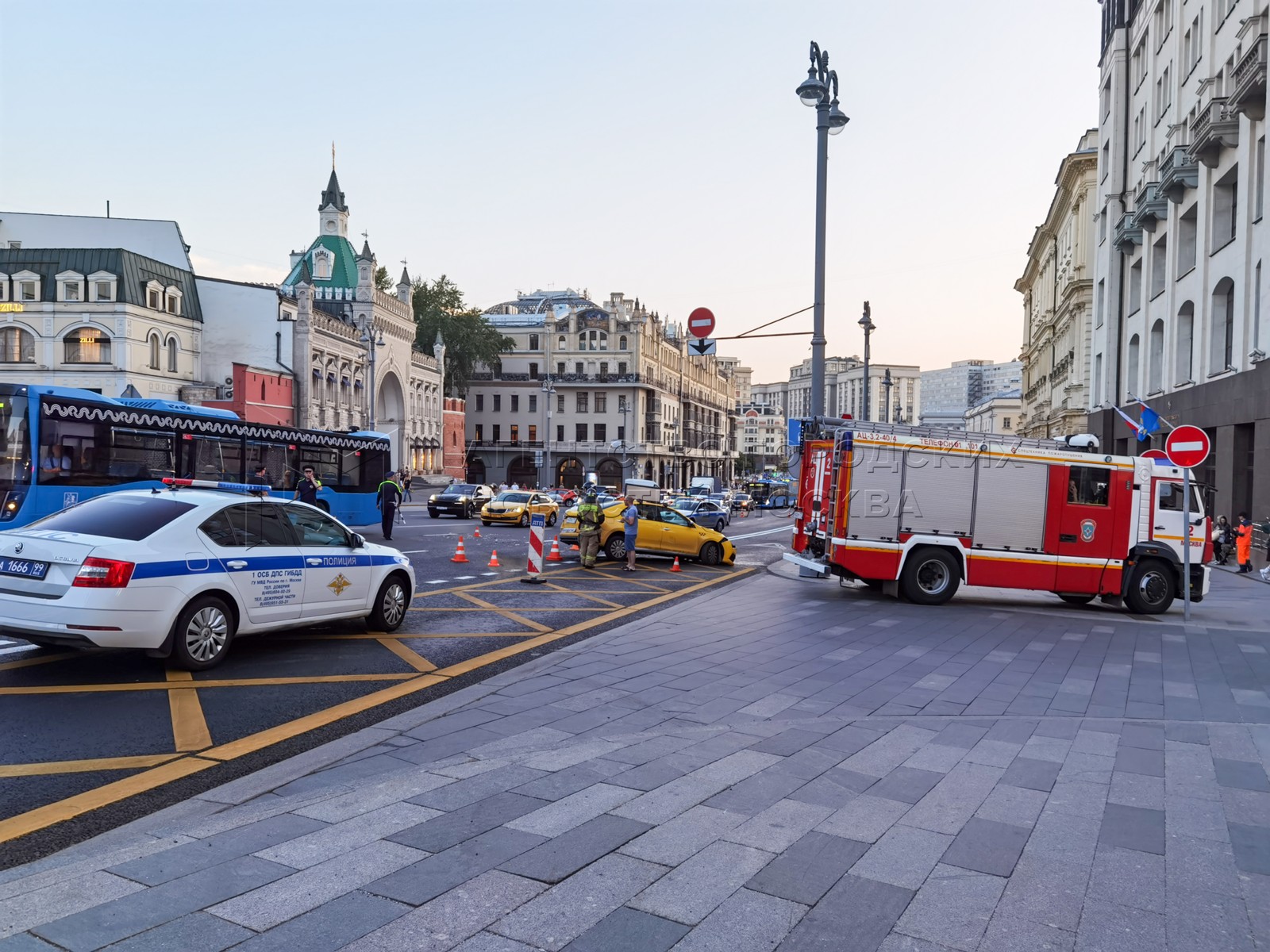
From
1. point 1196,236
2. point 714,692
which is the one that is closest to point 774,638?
point 714,692

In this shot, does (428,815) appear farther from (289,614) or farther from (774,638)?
(774,638)

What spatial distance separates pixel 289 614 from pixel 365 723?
8.41 ft

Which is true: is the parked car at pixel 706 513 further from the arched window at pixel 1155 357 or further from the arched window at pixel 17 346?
the arched window at pixel 17 346

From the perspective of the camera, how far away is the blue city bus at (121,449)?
16688 millimetres

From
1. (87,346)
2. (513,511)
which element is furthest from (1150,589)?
(87,346)

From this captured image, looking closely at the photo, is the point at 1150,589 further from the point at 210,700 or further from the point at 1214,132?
the point at 1214,132

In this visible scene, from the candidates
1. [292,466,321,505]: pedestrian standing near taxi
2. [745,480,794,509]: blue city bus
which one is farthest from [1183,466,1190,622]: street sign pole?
[745,480,794,509]: blue city bus

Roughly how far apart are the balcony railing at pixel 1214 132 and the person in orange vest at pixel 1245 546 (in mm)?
10105

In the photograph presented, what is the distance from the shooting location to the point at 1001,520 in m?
15.5

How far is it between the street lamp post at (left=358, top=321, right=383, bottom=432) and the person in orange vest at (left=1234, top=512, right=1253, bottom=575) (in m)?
45.1

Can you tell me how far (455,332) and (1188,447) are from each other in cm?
8139

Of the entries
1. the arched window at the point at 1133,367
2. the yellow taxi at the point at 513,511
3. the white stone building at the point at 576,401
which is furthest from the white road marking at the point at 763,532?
the white stone building at the point at 576,401

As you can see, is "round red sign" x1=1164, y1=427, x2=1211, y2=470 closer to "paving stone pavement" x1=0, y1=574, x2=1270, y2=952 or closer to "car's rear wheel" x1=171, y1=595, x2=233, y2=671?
"paving stone pavement" x1=0, y1=574, x2=1270, y2=952

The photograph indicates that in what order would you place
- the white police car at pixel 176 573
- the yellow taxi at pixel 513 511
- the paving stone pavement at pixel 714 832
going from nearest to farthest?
the paving stone pavement at pixel 714 832
the white police car at pixel 176 573
the yellow taxi at pixel 513 511
